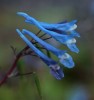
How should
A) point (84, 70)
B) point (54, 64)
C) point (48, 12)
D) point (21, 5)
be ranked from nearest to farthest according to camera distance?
1. point (54, 64)
2. point (84, 70)
3. point (48, 12)
4. point (21, 5)

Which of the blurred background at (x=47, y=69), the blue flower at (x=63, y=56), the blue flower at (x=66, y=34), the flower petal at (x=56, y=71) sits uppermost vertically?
the blue flower at (x=66, y=34)

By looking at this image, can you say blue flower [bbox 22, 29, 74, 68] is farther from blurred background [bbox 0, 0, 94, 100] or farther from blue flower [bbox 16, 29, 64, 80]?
blurred background [bbox 0, 0, 94, 100]

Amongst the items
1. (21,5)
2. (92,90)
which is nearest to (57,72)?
(92,90)

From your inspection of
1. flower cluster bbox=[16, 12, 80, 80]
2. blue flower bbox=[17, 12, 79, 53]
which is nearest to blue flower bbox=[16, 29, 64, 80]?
flower cluster bbox=[16, 12, 80, 80]

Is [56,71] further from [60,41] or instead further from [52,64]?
[60,41]

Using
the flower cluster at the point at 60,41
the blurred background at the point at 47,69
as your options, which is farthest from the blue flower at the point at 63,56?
the blurred background at the point at 47,69

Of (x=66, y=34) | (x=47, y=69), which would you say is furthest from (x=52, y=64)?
(x=47, y=69)

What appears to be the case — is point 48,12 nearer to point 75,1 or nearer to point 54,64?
point 75,1

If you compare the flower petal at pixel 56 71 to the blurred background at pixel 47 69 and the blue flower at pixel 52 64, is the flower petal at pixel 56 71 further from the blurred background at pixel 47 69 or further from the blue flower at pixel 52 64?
the blurred background at pixel 47 69
